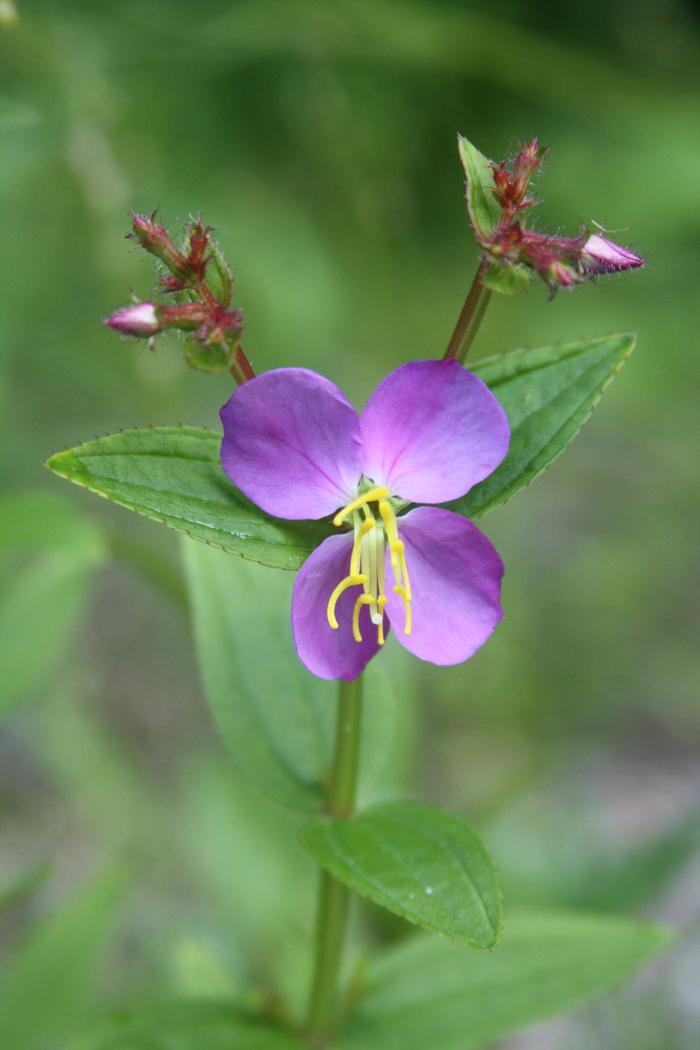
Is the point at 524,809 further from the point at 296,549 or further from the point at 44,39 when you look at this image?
the point at 44,39

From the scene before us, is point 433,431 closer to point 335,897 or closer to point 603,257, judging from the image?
point 603,257

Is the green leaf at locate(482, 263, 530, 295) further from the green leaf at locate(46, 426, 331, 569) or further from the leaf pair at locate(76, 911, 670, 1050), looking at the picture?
the leaf pair at locate(76, 911, 670, 1050)

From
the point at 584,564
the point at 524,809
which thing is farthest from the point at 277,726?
the point at 584,564

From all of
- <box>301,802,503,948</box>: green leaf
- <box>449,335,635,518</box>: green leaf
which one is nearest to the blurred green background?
<box>301,802,503,948</box>: green leaf

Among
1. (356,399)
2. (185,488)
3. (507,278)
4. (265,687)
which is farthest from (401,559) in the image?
(356,399)

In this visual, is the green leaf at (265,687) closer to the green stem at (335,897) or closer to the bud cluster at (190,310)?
the green stem at (335,897)

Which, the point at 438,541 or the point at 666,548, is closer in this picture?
the point at 438,541
